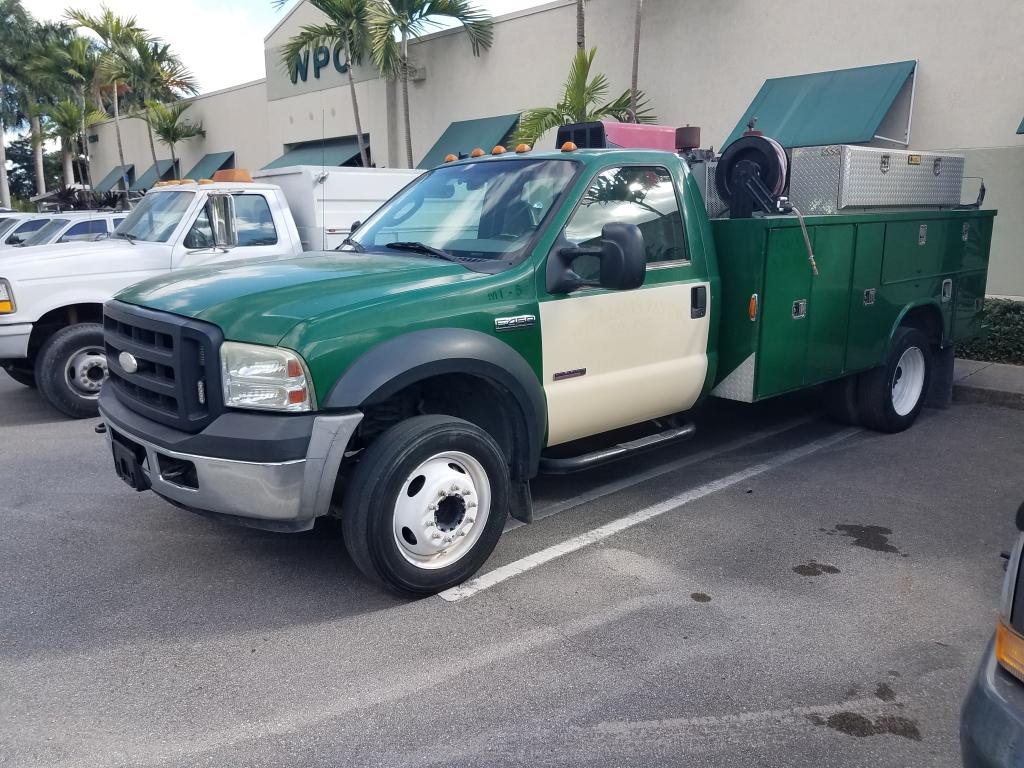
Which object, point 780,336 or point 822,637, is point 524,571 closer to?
point 822,637

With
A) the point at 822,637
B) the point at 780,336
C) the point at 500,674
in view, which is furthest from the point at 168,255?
the point at 822,637

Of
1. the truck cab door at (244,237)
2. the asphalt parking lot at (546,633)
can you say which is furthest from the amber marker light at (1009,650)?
the truck cab door at (244,237)

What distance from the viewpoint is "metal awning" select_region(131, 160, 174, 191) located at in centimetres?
3116

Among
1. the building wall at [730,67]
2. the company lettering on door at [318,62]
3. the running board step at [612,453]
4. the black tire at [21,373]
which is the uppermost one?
the company lettering on door at [318,62]

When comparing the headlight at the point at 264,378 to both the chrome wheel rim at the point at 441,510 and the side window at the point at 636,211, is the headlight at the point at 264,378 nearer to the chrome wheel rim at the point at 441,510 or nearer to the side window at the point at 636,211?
the chrome wheel rim at the point at 441,510

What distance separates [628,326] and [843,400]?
2.99 m

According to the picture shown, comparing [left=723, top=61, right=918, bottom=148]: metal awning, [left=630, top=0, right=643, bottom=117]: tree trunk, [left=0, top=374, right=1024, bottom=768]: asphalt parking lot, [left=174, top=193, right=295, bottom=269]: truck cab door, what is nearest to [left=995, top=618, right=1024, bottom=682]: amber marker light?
[left=0, top=374, right=1024, bottom=768]: asphalt parking lot

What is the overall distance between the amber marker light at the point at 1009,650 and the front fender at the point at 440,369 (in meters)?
2.44

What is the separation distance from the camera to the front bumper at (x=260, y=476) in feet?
12.0

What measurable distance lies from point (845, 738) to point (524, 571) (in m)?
1.78

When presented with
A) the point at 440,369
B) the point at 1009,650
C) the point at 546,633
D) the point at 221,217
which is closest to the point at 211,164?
the point at 221,217

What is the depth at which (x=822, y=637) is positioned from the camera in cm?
377

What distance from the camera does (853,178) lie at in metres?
6.01

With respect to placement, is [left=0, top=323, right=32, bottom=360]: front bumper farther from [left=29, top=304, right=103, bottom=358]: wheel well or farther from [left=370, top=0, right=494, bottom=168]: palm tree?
[left=370, top=0, right=494, bottom=168]: palm tree
